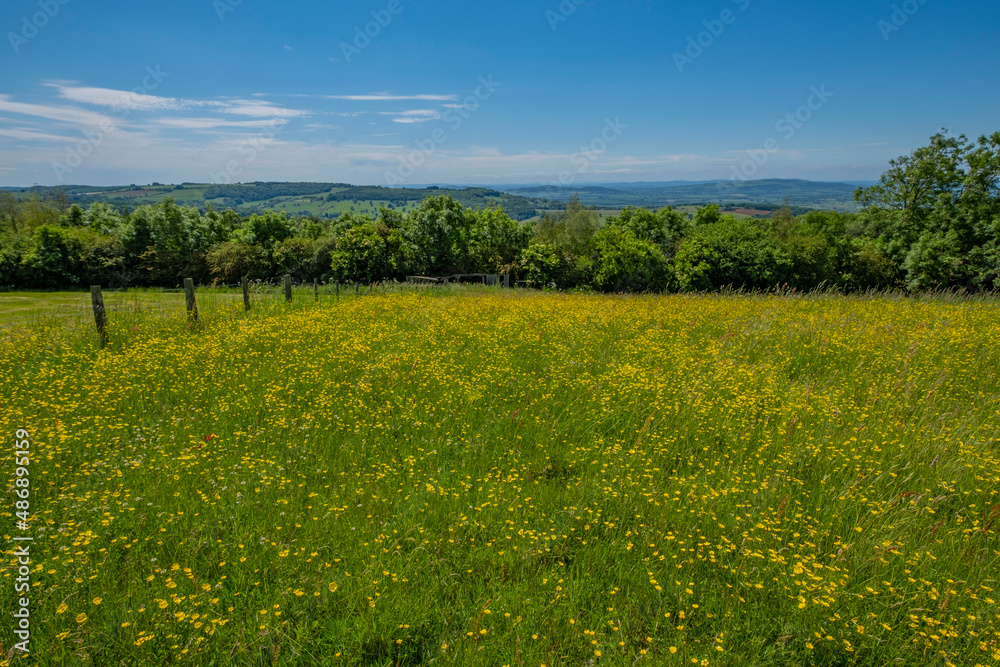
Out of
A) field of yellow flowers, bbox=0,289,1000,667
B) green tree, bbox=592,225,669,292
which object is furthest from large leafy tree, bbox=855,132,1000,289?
field of yellow flowers, bbox=0,289,1000,667

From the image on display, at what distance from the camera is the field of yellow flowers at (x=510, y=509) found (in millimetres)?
3096

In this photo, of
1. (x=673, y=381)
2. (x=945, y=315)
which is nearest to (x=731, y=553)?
(x=673, y=381)

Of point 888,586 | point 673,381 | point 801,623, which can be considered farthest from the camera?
point 673,381

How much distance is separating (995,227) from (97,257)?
81862 millimetres

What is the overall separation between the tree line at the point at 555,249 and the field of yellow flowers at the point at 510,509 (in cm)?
3843

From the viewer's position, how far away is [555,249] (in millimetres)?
56312

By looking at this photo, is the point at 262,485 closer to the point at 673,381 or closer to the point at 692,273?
the point at 673,381

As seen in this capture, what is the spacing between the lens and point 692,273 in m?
56.0

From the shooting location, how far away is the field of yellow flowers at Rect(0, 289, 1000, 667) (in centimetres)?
310

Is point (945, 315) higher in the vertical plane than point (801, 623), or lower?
higher

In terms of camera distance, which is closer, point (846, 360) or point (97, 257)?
point (846, 360)

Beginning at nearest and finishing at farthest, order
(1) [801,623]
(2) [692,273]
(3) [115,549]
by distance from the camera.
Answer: (1) [801,623] < (3) [115,549] < (2) [692,273]

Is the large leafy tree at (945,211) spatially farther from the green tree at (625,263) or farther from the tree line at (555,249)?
the green tree at (625,263)

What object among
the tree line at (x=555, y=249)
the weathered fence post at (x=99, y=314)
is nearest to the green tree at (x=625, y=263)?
the tree line at (x=555, y=249)
